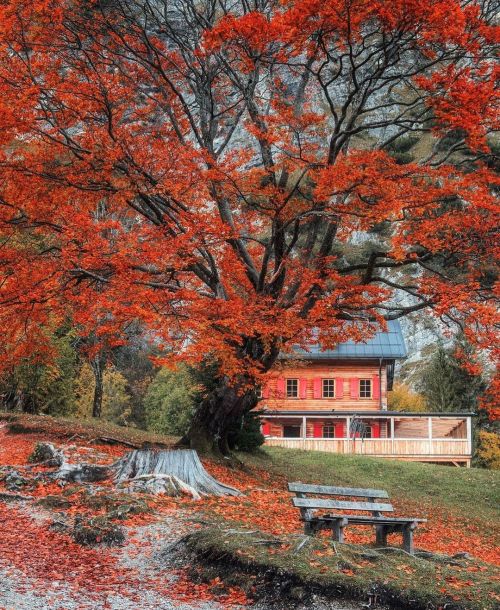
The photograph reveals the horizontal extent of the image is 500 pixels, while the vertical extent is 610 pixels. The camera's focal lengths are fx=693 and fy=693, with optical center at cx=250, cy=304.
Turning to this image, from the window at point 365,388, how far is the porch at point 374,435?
158 cm

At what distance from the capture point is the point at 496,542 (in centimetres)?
1596

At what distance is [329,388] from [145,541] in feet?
107

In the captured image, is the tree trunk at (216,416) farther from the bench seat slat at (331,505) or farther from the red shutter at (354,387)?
the red shutter at (354,387)

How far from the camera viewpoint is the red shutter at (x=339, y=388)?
1612 inches

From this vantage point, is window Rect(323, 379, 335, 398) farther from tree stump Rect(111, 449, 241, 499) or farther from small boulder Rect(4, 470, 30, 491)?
small boulder Rect(4, 470, 30, 491)

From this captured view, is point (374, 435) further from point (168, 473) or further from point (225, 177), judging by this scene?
point (168, 473)

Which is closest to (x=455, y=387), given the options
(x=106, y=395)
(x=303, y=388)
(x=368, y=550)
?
(x=303, y=388)

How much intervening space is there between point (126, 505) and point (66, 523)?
1.05 m

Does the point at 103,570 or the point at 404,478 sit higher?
the point at 404,478

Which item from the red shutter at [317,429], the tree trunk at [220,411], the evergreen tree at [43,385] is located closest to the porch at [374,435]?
the red shutter at [317,429]

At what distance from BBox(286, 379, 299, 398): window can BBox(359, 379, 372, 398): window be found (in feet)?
12.4

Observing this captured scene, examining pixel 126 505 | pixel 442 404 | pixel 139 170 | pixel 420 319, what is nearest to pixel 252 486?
pixel 126 505

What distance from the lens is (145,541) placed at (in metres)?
9.12

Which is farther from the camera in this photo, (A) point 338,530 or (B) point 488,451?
(B) point 488,451
